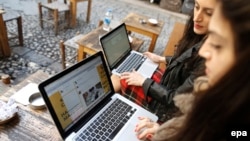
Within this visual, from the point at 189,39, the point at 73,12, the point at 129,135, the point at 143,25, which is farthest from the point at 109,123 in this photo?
the point at 73,12

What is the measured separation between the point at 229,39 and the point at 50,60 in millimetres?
2477

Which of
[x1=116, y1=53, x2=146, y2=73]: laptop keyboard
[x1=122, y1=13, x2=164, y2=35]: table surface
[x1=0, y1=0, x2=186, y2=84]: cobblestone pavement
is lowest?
[x1=0, y1=0, x2=186, y2=84]: cobblestone pavement

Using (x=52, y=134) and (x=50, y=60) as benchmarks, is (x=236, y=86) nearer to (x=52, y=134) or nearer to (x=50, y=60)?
(x=52, y=134)

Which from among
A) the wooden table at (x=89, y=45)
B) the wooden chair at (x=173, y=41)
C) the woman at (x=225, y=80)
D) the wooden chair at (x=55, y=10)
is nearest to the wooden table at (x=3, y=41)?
the wooden chair at (x=55, y=10)

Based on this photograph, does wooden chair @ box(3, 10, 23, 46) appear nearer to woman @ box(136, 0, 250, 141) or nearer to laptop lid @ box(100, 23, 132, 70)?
laptop lid @ box(100, 23, 132, 70)

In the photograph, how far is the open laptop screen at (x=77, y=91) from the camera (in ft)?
2.42

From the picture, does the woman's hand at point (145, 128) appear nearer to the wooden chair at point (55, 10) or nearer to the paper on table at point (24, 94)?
the paper on table at point (24, 94)

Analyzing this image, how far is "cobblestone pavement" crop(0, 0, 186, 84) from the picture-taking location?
2.44 m

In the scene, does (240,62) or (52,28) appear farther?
(52,28)

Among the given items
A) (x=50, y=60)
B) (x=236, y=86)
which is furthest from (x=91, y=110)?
(x=50, y=60)

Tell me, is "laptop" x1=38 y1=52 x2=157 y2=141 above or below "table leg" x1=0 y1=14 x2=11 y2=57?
above

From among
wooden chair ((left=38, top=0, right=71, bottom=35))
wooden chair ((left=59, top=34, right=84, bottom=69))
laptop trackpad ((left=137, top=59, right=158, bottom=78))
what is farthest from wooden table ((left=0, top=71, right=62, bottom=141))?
wooden chair ((left=38, top=0, right=71, bottom=35))

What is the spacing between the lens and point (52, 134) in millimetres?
793

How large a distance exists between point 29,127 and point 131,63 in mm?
863
